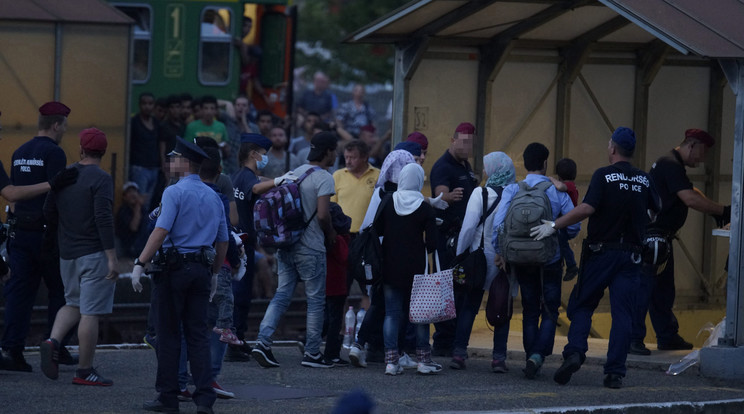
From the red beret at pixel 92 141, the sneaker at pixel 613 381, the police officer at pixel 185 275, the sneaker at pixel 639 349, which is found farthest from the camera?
Answer: the sneaker at pixel 639 349

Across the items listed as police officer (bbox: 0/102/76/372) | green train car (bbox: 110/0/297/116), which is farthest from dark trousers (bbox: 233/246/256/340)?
green train car (bbox: 110/0/297/116)

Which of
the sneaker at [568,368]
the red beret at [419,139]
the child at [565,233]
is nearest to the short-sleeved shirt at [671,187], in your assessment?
the child at [565,233]

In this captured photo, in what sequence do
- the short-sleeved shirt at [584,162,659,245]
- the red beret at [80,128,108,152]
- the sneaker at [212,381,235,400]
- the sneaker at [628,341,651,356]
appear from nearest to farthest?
1. the sneaker at [212,381,235,400]
2. the red beret at [80,128,108,152]
3. the short-sleeved shirt at [584,162,659,245]
4. the sneaker at [628,341,651,356]

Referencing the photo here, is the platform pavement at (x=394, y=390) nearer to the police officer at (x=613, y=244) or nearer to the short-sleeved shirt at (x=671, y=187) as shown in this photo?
the police officer at (x=613, y=244)

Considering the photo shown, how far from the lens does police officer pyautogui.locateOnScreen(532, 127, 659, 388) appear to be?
9703 mm

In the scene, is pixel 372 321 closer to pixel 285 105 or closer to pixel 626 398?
pixel 626 398

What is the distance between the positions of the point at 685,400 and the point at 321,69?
24434 millimetres

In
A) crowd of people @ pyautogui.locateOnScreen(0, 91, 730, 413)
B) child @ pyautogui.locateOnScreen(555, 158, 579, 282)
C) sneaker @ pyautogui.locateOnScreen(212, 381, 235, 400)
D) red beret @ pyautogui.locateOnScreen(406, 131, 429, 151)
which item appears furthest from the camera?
red beret @ pyautogui.locateOnScreen(406, 131, 429, 151)

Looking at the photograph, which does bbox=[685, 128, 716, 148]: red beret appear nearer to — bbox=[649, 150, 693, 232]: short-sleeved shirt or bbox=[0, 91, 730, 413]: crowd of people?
bbox=[0, 91, 730, 413]: crowd of people

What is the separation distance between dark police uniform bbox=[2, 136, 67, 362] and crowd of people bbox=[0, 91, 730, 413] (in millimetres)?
13

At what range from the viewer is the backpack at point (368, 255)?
1013 centimetres

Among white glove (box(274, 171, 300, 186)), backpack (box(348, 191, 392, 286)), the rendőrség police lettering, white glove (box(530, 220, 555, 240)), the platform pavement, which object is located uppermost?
the rendőrség police lettering

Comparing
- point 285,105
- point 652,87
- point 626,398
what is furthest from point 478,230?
point 285,105

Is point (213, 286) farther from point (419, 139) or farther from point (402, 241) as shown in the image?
point (419, 139)
